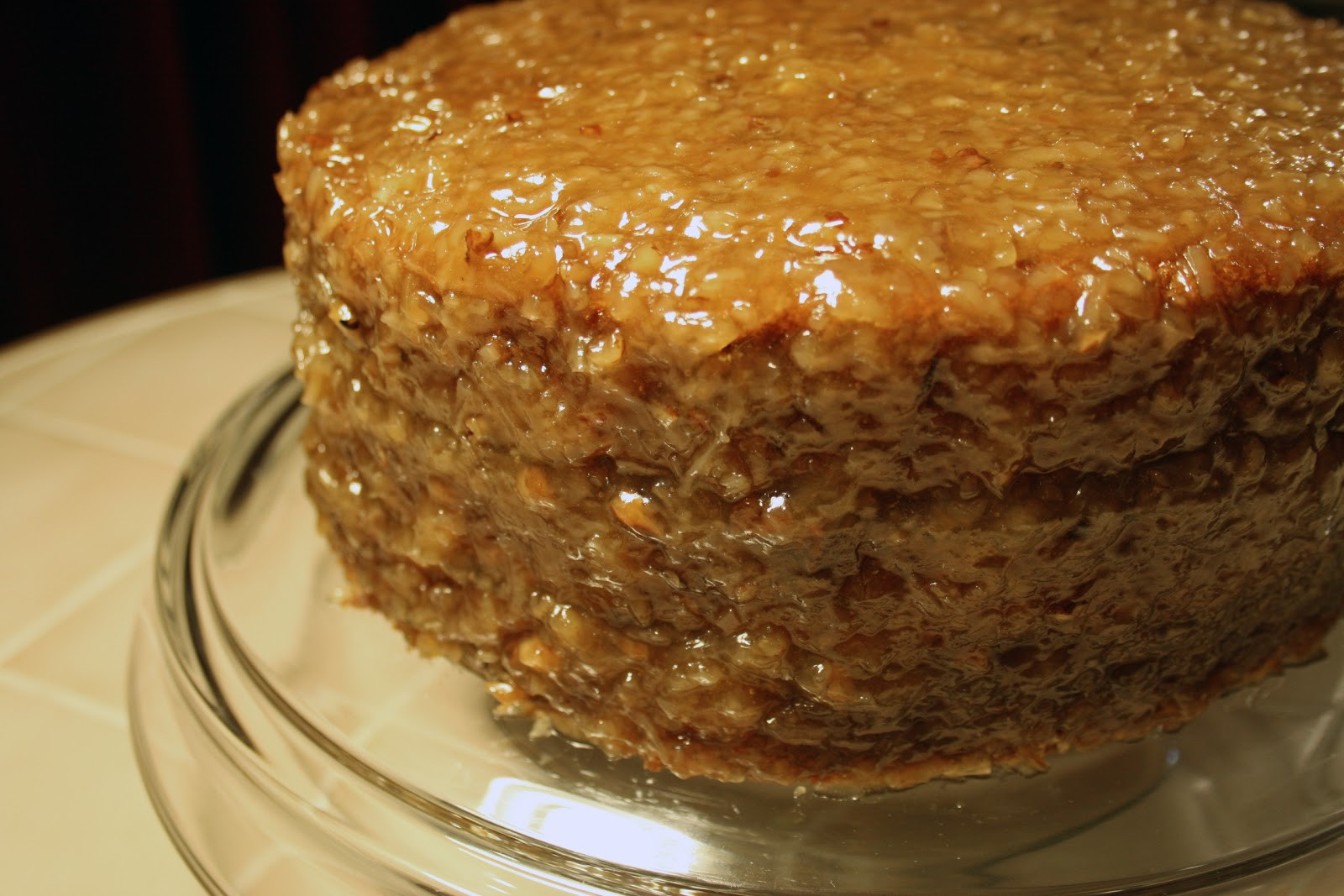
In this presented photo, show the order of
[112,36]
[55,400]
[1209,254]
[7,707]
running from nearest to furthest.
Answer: [1209,254] < [7,707] < [55,400] < [112,36]

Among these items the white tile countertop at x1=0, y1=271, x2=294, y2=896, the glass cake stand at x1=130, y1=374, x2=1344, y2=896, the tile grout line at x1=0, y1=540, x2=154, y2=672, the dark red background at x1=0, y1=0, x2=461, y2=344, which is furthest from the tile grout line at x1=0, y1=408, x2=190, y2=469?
the dark red background at x1=0, y1=0, x2=461, y2=344

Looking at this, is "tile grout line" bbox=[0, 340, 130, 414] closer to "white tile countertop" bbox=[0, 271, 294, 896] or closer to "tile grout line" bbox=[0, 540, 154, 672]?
"white tile countertop" bbox=[0, 271, 294, 896]

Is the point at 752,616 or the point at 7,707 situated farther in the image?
the point at 7,707

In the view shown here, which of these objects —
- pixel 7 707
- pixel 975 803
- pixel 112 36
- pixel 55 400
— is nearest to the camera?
pixel 975 803

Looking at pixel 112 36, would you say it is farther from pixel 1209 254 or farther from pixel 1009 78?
pixel 1209 254

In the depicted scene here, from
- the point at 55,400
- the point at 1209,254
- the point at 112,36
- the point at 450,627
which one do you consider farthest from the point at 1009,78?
the point at 112,36

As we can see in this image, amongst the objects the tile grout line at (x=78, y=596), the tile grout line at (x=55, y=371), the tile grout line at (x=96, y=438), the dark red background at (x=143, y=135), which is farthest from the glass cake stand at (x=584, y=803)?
the dark red background at (x=143, y=135)

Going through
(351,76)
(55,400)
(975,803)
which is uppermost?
(351,76)
